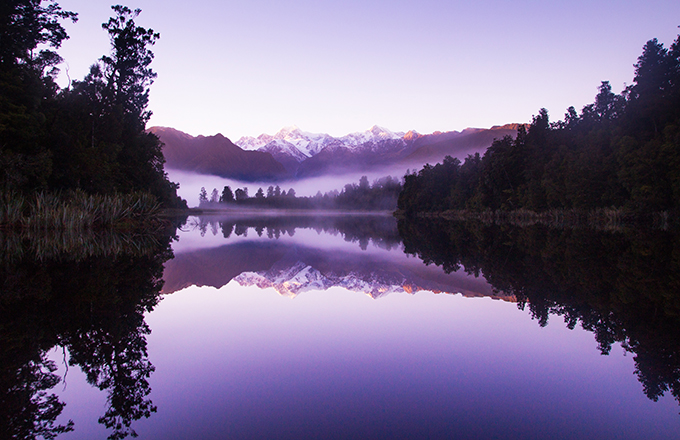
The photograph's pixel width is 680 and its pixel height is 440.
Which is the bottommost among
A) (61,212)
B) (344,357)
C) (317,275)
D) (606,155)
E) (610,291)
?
(317,275)

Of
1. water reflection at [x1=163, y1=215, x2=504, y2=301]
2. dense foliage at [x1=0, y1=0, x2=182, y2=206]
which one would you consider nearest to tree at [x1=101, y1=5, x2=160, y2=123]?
dense foliage at [x1=0, y1=0, x2=182, y2=206]

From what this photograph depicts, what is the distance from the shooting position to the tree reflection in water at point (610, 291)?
432 cm

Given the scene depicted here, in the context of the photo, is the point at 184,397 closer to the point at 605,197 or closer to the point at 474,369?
the point at 474,369

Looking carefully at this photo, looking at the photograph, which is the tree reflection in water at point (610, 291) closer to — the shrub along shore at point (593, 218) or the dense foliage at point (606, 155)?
the shrub along shore at point (593, 218)

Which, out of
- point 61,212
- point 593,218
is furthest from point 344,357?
point 593,218

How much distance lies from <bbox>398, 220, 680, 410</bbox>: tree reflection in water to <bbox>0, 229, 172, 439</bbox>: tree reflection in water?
4.48 meters

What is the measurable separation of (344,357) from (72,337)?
311 centimetres

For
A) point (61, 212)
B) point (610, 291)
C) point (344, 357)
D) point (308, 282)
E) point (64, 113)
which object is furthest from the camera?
point (64, 113)

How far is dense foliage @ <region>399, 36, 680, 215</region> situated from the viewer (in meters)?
34.0

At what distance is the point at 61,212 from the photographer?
18.2 m

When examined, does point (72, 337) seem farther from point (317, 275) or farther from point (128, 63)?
point (128, 63)

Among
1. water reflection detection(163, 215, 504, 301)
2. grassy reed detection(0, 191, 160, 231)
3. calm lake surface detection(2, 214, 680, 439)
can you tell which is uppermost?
grassy reed detection(0, 191, 160, 231)

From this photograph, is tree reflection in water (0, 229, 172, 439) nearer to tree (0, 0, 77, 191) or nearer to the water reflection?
the water reflection

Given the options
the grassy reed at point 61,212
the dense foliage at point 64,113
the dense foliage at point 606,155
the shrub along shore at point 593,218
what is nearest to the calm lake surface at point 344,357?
the grassy reed at point 61,212
